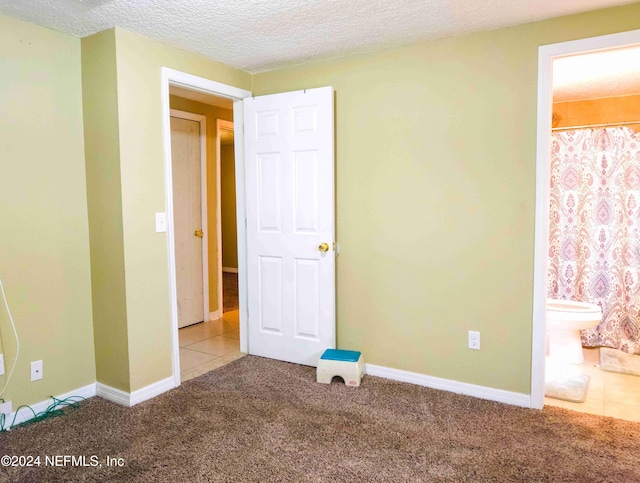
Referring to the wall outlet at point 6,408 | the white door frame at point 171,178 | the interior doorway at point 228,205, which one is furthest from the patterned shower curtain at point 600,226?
the interior doorway at point 228,205

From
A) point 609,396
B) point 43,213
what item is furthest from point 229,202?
point 609,396

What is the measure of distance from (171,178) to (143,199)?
0.30m

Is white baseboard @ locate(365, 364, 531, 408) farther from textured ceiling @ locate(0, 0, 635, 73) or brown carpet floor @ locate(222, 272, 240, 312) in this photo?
brown carpet floor @ locate(222, 272, 240, 312)

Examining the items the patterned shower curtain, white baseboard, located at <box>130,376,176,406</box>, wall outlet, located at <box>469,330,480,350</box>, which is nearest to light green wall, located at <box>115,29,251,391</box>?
white baseboard, located at <box>130,376,176,406</box>

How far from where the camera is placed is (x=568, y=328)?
134 inches

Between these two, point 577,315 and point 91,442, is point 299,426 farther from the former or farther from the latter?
point 577,315

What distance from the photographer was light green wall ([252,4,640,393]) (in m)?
2.57

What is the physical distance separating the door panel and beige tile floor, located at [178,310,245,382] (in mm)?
238

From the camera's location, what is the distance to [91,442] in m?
2.26

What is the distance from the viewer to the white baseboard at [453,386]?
8.68 ft

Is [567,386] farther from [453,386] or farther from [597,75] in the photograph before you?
[597,75]

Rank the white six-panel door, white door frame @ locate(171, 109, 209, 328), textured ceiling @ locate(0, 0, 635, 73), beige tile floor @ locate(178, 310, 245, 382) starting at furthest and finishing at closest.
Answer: white door frame @ locate(171, 109, 209, 328)
beige tile floor @ locate(178, 310, 245, 382)
the white six-panel door
textured ceiling @ locate(0, 0, 635, 73)

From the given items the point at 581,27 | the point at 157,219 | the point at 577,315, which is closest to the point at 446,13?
the point at 581,27

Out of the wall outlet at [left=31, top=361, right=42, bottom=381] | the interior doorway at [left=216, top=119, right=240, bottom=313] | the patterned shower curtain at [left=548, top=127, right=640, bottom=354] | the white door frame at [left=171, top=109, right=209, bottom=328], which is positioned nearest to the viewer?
the wall outlet at [left=31, top=361, right=42, bottom=381]
